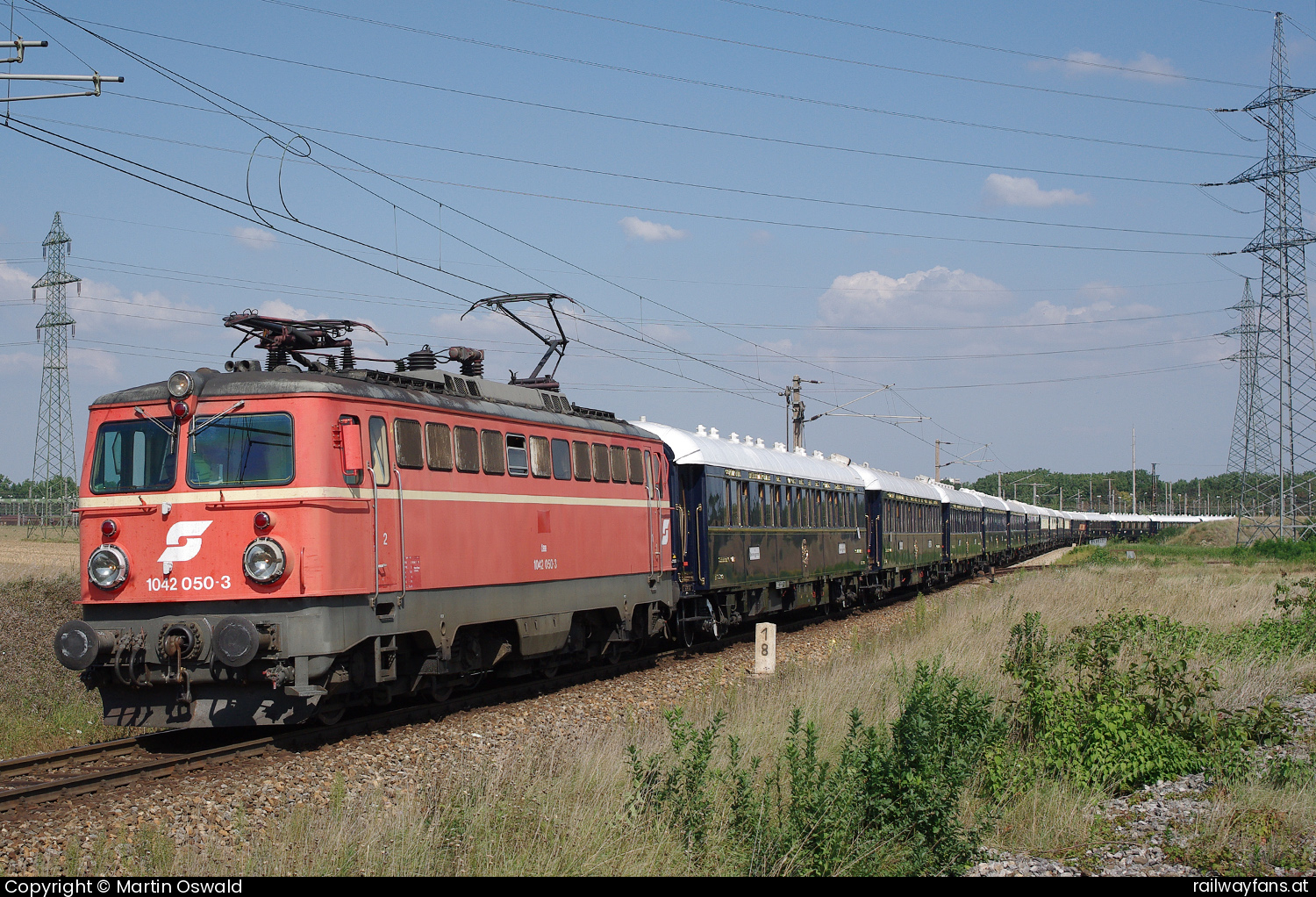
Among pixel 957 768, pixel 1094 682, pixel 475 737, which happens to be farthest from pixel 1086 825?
pixel 475 737

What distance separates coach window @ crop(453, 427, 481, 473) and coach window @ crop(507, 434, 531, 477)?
75 centimetres

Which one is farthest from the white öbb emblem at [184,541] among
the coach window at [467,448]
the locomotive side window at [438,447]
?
the coach window at [467,448]

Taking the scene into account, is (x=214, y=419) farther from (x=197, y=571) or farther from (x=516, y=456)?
(x=516, y=456)

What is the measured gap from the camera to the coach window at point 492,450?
13461 mm

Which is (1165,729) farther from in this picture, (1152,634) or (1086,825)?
(1152,634)

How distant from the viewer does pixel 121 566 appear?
35.6 ft

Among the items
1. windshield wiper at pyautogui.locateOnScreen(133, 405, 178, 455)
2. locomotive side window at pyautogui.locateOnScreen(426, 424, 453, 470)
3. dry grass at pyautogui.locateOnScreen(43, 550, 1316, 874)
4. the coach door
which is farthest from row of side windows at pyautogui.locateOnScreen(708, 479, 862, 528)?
windshield wiper at pyautogui.locateOnScreen(133, 405, 178, 455)

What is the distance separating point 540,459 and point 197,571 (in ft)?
16.5

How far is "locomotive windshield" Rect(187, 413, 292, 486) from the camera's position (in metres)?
10.8

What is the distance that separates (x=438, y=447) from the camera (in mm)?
12570

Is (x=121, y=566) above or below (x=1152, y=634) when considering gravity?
above

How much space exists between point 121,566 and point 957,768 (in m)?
7.77

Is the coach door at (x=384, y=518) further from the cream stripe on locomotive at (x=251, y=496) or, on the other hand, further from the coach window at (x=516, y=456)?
the coach window at (x=516, y=456)
